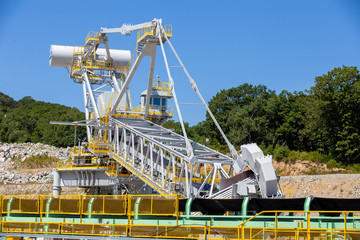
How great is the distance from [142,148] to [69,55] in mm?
19228

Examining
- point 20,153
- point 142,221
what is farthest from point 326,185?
point 20,153

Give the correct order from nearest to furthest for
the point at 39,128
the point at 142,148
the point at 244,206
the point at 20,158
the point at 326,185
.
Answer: the point at 244,206
the point at 142,148
the point at 326,185
the point at 20,158
the point at 39,128

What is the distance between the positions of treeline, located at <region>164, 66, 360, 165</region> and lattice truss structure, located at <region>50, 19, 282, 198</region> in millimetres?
22214

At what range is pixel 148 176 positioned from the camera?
3328 cm

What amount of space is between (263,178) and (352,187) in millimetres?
22413

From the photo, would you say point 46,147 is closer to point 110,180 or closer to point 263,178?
point 110,180

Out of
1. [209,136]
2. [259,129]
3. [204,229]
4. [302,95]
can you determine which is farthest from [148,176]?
[302,95]

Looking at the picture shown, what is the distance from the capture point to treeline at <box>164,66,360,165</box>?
57062 millimetres

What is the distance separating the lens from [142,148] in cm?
3325

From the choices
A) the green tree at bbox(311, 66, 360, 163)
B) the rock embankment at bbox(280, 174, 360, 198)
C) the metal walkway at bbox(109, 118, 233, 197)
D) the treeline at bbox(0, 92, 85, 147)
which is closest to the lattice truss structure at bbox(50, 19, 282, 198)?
the metal walkway at bbox(109, 118, 233, 197)

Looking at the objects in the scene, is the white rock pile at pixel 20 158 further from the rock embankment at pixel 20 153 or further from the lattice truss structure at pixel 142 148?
the lattice truss structure at pixel 142 148

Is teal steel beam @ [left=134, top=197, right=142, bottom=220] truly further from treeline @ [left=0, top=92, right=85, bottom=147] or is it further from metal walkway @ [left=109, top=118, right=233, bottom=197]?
treeline @ [left=0, top=92, right=85, bottom=147]

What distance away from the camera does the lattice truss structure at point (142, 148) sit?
2730 cm

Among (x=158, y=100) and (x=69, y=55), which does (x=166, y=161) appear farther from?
(x=69, y=55)
